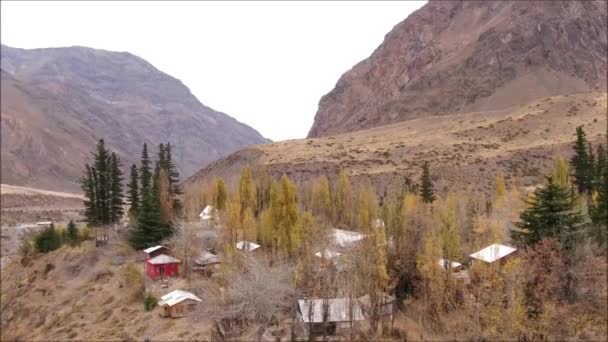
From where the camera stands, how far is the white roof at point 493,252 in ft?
105

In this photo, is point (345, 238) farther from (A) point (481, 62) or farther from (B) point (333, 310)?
(A) point (481, 62)

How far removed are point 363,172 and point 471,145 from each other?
67.9 feet

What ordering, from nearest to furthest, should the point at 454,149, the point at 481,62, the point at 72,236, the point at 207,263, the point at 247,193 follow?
the point at 207,263 < the point at 247,193 < the point at 72,236 < the point at 454,149 < the point at 481,62

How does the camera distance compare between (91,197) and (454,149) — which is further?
(454,149)

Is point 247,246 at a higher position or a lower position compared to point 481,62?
lower

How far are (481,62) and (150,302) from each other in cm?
13876

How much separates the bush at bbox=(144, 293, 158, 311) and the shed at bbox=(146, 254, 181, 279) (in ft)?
13.2

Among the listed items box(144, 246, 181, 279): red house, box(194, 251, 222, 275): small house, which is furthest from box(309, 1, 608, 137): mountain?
box(144, 246, 181, 279): red house

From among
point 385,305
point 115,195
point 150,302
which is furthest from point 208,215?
point 385,305

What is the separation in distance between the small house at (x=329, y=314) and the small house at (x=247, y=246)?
33.9 feet

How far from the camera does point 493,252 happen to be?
32.8 m

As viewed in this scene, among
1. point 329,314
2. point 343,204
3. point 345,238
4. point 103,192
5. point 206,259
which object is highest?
point 103,192

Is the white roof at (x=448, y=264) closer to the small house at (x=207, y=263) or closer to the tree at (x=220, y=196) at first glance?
the small house at (x=207, y=263)

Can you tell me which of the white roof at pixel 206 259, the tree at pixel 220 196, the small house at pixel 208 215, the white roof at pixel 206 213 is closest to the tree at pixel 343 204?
the tree at pixel 220 196
